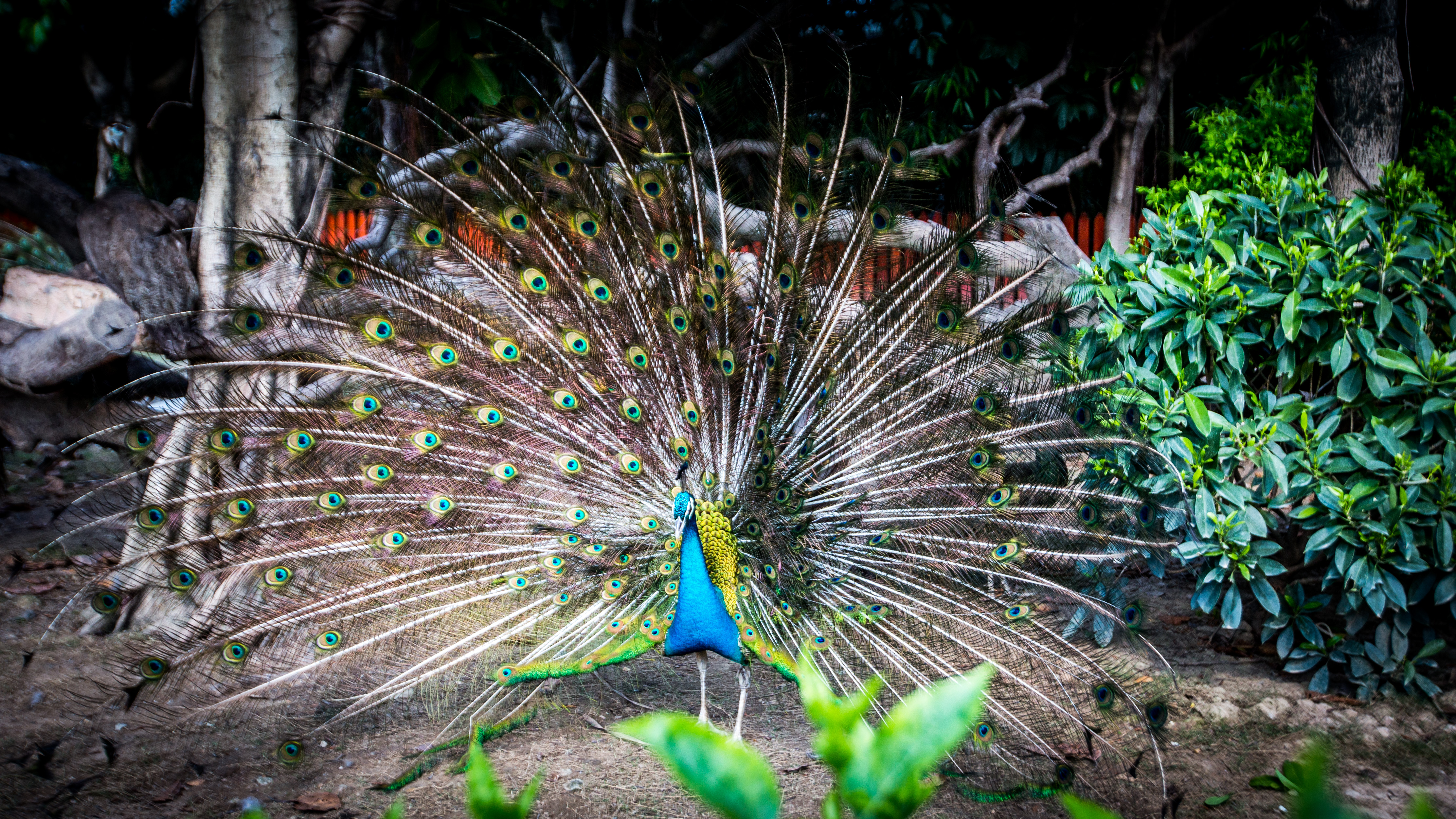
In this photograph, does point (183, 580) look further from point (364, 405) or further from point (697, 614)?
point (697, 614)

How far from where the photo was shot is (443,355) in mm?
3322

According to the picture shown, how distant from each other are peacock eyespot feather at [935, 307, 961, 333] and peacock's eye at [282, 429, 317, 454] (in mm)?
2394

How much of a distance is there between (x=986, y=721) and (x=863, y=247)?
6.07 ft

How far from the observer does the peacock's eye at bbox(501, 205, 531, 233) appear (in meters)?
3.35

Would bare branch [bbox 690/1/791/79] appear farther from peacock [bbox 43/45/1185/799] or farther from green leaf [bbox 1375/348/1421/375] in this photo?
green leaf [bbox 1375/348/1421/375]

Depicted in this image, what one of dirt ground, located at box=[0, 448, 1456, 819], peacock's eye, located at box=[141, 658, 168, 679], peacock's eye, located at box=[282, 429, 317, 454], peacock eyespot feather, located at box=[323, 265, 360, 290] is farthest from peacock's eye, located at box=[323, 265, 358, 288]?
dirt ground, located at box=[0, 448, 1456, 819]

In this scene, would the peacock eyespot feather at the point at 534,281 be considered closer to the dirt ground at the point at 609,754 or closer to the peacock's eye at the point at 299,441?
the peacock's eye at the point at 299,441

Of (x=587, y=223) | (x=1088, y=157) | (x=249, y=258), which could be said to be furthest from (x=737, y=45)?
(x=249, y=258)

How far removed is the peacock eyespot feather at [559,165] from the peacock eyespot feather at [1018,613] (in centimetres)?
232

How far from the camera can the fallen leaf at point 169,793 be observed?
3.08 metres

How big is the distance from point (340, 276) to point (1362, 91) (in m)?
5.23

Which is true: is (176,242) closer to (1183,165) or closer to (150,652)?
(150,652)

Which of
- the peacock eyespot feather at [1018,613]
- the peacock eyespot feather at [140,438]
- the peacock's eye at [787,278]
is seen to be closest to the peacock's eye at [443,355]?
the peacock eyespot feather at [140,438]

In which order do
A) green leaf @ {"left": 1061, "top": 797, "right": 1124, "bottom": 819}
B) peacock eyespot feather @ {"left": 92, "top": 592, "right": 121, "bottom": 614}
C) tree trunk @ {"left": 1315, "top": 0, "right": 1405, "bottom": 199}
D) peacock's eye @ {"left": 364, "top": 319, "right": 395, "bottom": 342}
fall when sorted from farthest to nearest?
tree trunk @ {"left": 1315, "top": 0, "right": 1405, "bottom": 199}, peacock's eye @ {"left": 364, "top": 319, "right": 395, "bottom": 342}, peacock eyespot feather @ {"left": 92, "top": 592, "right": 121, "bottom": 614}, green leaf @ {"left": 1061, "top": 797, "right": 1124, "bottom": 819}
